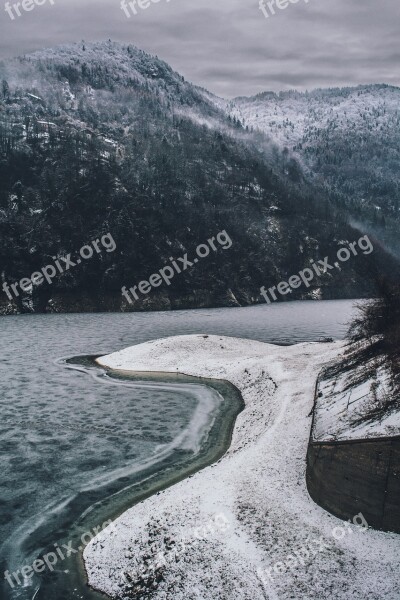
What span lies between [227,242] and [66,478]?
156 metres

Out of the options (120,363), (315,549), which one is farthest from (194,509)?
(120,363)

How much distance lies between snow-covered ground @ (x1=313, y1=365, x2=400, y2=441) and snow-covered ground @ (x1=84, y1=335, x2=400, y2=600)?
1.97m

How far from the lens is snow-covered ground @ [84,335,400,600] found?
12.5 meters

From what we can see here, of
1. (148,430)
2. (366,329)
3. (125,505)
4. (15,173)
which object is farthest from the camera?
(15,173)

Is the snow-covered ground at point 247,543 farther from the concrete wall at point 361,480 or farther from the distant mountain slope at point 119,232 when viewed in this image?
the distant mountain slope at point 119,232

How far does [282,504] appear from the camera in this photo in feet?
53.5

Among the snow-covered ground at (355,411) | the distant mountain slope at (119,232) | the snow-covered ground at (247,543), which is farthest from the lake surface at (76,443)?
the distant mountain slope at (119,232)

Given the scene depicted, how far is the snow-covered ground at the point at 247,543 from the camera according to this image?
12529 millimetres

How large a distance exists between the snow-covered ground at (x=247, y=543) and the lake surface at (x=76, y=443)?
1.73m

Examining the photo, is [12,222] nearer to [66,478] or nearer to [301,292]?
[301,292]

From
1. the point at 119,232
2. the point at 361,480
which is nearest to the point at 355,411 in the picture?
the point at 361,480

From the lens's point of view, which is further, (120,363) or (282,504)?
(120,363)

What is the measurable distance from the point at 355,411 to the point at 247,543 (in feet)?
22.6

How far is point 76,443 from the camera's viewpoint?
80.8 feet
